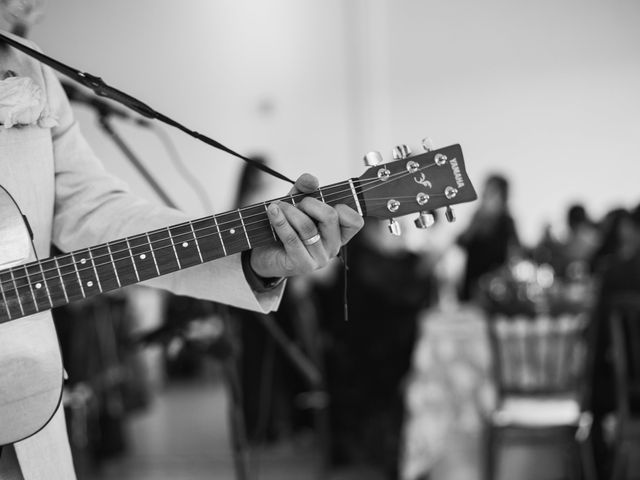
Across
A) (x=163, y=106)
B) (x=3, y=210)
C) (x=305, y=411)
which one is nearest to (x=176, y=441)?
(x=305, y=411)

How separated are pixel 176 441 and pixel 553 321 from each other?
107 inches

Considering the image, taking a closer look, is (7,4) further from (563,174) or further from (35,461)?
(563,174)

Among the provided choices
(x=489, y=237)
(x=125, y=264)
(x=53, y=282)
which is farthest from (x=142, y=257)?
(x=489, y=237)

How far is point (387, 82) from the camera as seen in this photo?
7.36 metres

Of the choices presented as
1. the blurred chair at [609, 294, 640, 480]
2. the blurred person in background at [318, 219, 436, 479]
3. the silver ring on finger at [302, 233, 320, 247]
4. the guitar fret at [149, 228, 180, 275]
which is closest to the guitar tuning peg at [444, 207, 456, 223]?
the silver ring on finger at [302, 233, 320, 247]

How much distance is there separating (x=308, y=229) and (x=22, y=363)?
1.46 ft

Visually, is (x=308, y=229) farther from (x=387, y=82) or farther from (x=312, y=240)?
(x=387, y=82)

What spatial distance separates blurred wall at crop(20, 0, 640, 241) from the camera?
21.8 feet

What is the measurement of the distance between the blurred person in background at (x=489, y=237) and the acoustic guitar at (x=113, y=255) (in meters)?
3.64

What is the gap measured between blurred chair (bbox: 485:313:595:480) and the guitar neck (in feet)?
7.10

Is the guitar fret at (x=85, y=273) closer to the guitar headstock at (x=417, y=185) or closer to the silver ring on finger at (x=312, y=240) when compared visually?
the silver ring on finger at (x=312, y=240)

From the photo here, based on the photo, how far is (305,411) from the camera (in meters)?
4.84

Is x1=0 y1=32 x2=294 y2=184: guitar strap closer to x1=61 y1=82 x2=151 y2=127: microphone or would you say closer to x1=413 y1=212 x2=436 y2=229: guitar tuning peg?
x1=413 y1=212 x2=436 y2=229: guitar tuning peg

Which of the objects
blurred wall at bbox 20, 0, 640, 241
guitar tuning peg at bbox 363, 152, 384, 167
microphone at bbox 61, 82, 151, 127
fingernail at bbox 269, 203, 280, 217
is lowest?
fingernail at bbox 269, 203, 280, 217
